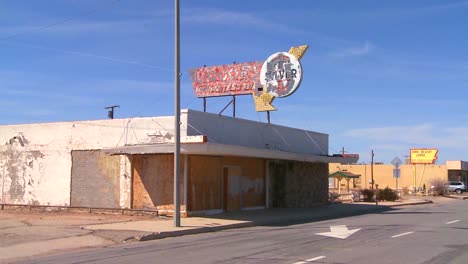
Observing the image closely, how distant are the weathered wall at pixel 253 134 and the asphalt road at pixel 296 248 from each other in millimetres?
6210

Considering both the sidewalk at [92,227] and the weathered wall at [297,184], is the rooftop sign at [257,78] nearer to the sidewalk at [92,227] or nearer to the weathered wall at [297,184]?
the weathered wall at [297,184]

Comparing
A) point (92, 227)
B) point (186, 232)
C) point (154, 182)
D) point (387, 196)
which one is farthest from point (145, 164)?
point (387, 196)

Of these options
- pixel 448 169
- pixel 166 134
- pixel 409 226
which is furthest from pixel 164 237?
pixel 448 169

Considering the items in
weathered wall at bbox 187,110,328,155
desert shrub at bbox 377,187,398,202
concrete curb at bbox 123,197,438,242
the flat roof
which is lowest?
concrete curb at bbox 123,197,438,242

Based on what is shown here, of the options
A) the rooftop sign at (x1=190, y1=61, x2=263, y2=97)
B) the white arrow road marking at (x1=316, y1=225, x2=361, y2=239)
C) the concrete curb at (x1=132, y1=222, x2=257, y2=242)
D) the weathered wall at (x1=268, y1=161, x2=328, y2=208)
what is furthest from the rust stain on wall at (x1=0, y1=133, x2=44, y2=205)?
the white arrow road marking at (x1=316, y1=225, x2=361, y2=239)

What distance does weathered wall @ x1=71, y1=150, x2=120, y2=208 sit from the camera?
24.8 meters

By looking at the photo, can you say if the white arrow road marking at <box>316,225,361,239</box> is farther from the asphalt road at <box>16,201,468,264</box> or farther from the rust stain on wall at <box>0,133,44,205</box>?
the rust stain on wall at <box>0,133,44,205</box>

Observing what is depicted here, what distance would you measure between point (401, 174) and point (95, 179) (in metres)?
64.8

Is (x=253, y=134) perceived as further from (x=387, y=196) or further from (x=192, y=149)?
(x=387, y=196)

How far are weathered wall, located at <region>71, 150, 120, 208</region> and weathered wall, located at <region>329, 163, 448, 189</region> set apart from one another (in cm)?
5509

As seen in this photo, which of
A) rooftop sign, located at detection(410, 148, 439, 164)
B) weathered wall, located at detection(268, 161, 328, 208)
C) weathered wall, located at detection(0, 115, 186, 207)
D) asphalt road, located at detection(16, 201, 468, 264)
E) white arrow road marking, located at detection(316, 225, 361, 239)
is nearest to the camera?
asphalt road, located at detection(16, 201, 468, 264)

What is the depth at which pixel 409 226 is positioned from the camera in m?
20.4

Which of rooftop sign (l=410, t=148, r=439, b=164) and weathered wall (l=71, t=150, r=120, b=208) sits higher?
rooftop sign (l=410, t=148, r=439, b=164)

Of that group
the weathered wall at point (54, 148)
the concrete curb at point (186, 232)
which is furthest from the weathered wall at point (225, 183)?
the concrete curb at point (186, 232)
